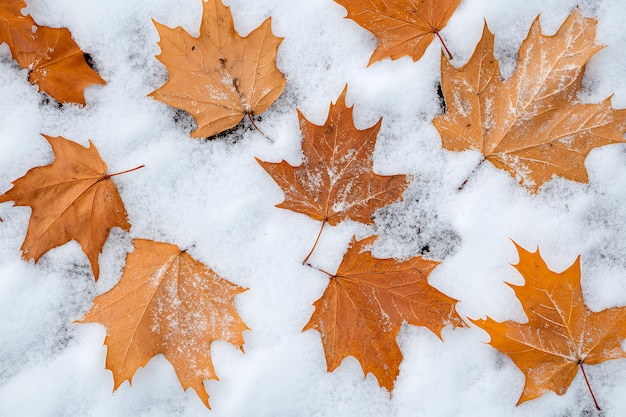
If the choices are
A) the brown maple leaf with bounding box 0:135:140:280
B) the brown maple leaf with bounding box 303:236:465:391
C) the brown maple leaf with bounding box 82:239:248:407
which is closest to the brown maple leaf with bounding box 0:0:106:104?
the brown maple leaf with bounding box 0:135:140:280

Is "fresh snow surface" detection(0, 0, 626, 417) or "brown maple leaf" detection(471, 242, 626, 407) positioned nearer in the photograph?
"brown maple leaf" detection(471, 242, 626, 407)

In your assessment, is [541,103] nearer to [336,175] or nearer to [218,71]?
[336,175]

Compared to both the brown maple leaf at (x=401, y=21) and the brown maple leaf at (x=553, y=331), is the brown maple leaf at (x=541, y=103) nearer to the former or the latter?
the brown maple leaf at (x=401, y=21)

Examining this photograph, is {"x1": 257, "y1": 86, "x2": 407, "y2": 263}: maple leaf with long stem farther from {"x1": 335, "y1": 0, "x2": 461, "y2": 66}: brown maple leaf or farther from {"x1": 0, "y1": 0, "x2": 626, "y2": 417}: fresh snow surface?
{"x1": 335, "y1": 0, "x2": 461, "y2": 66}: brown maple leaf

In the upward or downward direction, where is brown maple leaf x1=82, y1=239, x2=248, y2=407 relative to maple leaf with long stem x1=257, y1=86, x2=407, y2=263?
downward

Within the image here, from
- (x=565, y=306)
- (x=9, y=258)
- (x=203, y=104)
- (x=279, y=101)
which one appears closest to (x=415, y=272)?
(x=565, y=306)

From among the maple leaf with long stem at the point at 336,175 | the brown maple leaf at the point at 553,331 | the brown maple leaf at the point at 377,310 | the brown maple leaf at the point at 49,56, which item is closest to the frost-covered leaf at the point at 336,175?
the maple leaf with long stem at the point at 336,175

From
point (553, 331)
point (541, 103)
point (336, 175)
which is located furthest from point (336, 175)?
point (553, 331)
